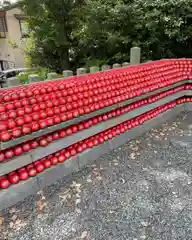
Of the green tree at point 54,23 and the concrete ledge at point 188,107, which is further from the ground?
the green tree at point 54,23

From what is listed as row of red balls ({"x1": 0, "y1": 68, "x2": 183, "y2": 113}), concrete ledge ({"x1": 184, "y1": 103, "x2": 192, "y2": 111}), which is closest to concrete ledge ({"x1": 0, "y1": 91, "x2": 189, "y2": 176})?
row of red balls ({"x1": 0, "y1": 68, "x2": 183, "y2": 113})

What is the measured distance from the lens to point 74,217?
8.14 feet

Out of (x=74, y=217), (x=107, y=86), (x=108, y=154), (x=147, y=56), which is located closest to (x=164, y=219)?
(x=74, y=217)

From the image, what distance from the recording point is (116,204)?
266cm

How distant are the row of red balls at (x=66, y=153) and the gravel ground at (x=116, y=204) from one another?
0.34 meters

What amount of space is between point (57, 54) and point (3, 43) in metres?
17.5

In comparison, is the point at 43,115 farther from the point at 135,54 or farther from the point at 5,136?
the point at 135,54

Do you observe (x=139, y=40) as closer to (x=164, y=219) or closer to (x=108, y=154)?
(x=108, y=154)

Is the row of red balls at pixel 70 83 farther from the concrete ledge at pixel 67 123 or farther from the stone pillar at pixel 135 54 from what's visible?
the stone pillar at pixel 135 54

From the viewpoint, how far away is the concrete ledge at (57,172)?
2955 mm

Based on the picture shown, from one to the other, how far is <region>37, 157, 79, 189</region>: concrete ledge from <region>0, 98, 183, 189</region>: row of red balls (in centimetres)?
7

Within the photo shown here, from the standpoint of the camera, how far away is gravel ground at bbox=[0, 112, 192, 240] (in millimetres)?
2289

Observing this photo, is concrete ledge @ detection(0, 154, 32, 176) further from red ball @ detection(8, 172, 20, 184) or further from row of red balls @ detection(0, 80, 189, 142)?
row of red balls @ detection(0, 80, 189, 142)

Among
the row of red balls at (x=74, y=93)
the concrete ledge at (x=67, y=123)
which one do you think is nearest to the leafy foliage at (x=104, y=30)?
the row of red balls at (x=74, y=93)
